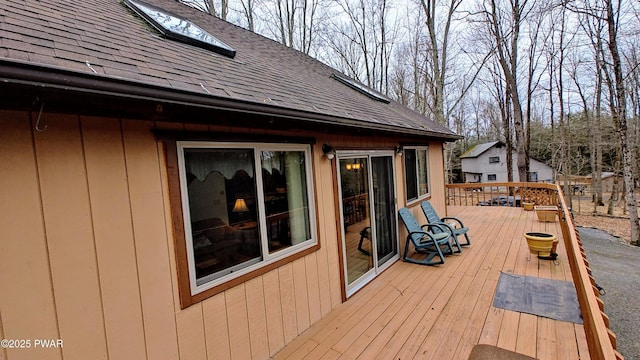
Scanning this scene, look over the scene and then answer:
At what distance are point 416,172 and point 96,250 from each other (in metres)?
5.64

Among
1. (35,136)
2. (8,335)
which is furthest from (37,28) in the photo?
(8,335)

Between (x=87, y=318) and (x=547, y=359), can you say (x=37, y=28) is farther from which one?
(x=547, y=359)

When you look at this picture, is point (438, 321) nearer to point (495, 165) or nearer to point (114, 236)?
point (114, 236)

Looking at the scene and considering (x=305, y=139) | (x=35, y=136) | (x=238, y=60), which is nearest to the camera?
(x=35, y=136)

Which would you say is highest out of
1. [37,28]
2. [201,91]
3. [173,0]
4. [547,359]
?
[173,0]

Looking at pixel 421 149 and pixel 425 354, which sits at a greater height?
pixel 421 149

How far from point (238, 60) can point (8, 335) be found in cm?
322

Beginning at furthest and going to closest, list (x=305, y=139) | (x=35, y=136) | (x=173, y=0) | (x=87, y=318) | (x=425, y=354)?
(x=173, y=0) < (x=305, y=139) < (x=425, y=354) < (x=87, y=318) < (x=35, y=136)

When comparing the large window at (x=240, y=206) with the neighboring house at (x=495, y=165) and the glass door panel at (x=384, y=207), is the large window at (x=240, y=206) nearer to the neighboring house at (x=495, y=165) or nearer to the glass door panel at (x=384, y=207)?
the glass door panel at (x=384, y=207)

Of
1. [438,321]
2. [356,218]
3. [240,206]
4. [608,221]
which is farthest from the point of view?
[608,221]

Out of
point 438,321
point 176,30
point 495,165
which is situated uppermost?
point 176,30

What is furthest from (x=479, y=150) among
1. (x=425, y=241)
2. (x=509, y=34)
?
(x=425, y=241)

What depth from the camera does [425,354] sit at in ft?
8.72

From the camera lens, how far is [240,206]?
100 inches
